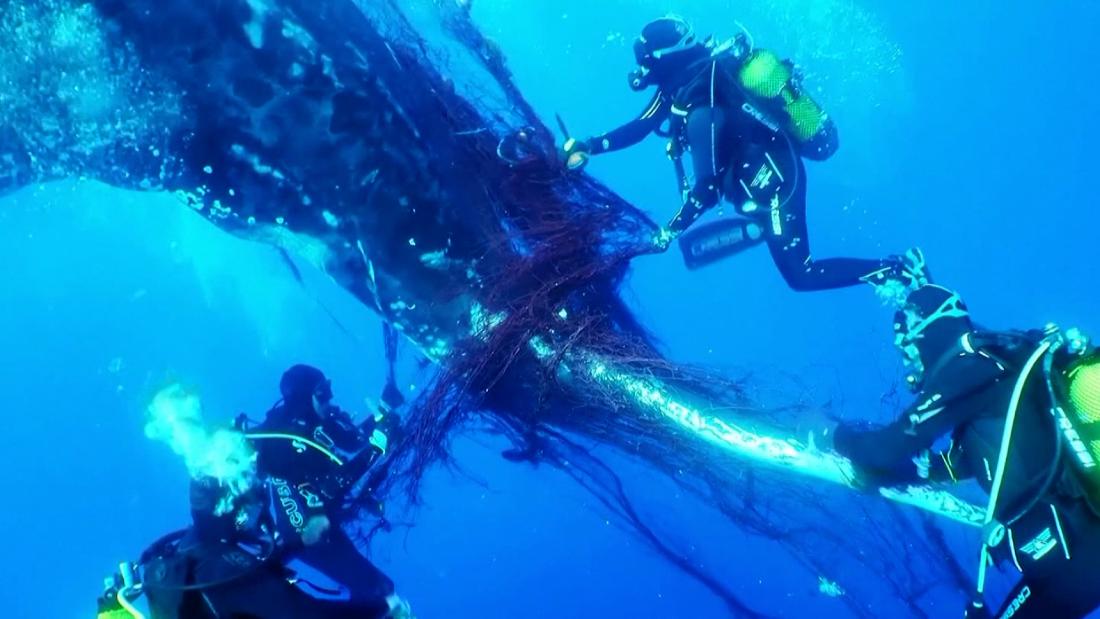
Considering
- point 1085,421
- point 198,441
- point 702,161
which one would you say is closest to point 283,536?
point 198,441

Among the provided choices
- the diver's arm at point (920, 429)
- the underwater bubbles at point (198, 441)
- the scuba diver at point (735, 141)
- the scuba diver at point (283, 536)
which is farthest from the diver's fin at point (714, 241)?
the underwater bubbles at point (198, 441)

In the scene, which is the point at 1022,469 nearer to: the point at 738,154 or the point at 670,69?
the point at 738,154

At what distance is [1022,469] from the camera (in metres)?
2.98

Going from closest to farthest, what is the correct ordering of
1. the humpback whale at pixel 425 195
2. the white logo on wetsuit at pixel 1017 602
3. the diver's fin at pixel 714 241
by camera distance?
the white logo on wetsuit at pixel 1017 602, the humpback whale at pixel 425 195, the diver's fin at pixel 714 241

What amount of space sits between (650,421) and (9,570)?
46.8 metres

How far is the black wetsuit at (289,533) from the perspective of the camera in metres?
2.98

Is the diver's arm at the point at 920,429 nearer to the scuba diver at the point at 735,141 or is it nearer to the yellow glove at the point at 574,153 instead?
the scuba diver at the point at 735,141

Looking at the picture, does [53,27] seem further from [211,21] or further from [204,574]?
[204,574]

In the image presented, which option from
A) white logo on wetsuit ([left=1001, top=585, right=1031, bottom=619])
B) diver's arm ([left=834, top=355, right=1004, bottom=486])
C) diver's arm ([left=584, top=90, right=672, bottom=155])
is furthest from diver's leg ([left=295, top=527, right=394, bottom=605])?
white logo on wetsuit ([left=1001, top=585, right=1031, bottom=619])

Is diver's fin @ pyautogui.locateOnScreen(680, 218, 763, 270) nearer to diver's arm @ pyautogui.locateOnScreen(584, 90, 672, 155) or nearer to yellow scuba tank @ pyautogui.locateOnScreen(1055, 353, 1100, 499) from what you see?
diver's arm @ pyautogui.locateOnScreen(584, 90, 672, 155)

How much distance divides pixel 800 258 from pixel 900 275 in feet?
2.71

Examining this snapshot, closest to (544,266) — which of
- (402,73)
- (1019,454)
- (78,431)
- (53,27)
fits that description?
(402,73)

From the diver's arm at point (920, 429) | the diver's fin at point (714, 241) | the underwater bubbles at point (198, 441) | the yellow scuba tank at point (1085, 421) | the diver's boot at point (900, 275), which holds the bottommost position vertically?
the yellow scuba tank at point (1085, 421)

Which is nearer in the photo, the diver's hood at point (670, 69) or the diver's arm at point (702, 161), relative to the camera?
the diver's arm at point (702, 161)
